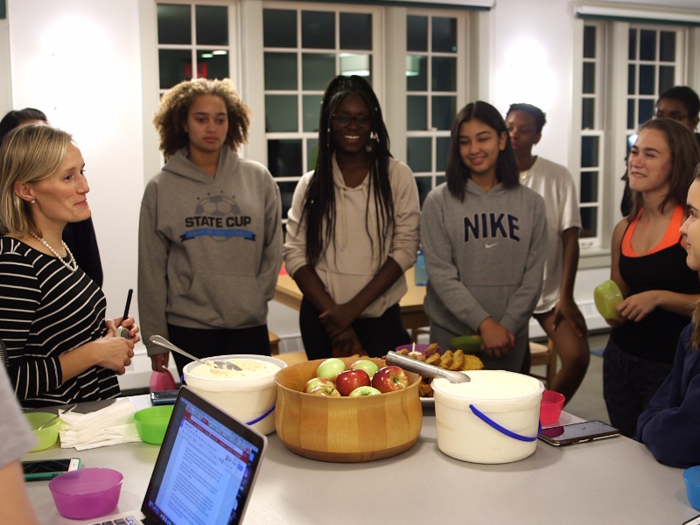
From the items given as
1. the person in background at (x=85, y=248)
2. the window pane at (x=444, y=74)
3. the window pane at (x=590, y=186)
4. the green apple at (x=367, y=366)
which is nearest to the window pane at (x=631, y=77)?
the window pane at (x=590, y=186)

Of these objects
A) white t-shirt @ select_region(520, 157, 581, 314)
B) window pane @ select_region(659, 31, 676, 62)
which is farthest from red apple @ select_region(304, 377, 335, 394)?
window pane @ select_region(659, 31, 676, 62)

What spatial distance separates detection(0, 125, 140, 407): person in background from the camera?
1744mm

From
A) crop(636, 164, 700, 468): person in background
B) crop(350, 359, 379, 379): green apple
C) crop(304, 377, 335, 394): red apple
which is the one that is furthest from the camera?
crop(350, 359, 379, 379): green apple

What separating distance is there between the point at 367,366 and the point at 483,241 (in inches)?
42.4

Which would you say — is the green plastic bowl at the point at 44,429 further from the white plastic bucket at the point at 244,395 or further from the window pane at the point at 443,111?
the window pane at the point at 443,111

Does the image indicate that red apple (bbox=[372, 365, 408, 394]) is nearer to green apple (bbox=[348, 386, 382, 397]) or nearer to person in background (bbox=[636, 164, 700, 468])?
green apple (bbox=[348, 386, 382, 397])

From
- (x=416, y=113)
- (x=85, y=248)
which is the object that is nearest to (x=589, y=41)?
(x=416, y=113)

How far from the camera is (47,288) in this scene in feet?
5.87

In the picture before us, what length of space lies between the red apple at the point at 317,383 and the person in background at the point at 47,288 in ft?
1.94

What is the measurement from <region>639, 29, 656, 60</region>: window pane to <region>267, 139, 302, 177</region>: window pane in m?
3.17

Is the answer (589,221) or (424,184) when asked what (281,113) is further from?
(589,221)

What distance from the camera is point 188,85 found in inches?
107

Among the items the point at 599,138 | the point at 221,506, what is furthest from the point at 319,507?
the point at 599,138

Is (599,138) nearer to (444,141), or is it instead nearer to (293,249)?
(444,141)
